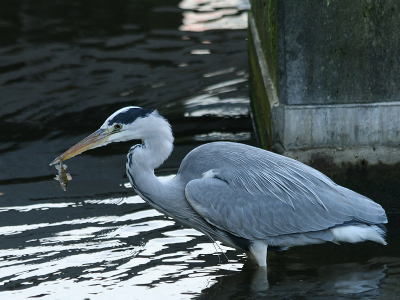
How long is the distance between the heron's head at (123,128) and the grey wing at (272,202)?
1.85 ft

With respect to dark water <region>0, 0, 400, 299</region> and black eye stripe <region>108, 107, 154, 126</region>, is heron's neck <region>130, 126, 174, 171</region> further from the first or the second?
dark water <region>0, 0, 400, 299</region>

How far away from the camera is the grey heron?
522 cm

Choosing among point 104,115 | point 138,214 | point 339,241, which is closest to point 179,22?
point 104,115

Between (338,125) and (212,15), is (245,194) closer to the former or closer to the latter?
(338,125)

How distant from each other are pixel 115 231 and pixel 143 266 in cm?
76

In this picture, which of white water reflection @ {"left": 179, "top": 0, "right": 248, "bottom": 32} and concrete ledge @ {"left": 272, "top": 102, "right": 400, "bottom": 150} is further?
white water reflection @ {"left": 179, "top": 0, "right": 248, "bottom": 32}

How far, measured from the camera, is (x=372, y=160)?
5.97 metres

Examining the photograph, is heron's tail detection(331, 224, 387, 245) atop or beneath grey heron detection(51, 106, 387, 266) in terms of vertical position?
beneath

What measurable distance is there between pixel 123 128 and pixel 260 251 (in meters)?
A: 1.50

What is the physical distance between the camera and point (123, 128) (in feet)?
17.2

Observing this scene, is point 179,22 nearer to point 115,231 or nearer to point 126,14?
point 126,14

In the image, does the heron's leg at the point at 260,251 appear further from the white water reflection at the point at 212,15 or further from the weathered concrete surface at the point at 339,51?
the white water reflection at the point at 212,15

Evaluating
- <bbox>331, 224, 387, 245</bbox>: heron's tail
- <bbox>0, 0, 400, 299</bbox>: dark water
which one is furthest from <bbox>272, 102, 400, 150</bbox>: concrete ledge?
<bbox>331, 224, 387, 245</bbox>: heron's tail

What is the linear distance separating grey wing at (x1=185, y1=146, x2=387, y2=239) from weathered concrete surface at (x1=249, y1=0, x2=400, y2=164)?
0.68 meters
